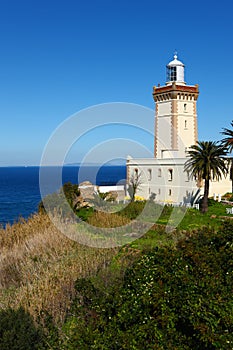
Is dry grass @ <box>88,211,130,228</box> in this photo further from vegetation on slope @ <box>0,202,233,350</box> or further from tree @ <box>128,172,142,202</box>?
tree @ <box>128,172,142,202</box>

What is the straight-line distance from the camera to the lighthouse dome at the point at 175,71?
33688 mm

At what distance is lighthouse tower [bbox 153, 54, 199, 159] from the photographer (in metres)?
32.3

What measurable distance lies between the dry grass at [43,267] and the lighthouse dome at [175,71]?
20.3m

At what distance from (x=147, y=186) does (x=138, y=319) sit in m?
25.4

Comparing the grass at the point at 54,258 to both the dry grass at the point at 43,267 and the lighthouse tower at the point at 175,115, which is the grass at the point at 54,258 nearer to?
the dry grass at the point at 43,267

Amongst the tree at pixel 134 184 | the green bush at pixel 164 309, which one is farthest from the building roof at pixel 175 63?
the green bush at pixel 164 309

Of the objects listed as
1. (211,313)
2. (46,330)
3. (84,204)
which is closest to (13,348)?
(46,330)

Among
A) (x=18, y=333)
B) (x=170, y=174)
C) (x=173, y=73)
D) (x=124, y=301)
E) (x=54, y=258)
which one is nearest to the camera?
(x=18, y=333)

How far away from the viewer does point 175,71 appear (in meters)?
33.8

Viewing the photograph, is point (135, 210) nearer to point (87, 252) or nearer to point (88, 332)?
point (87, 252)

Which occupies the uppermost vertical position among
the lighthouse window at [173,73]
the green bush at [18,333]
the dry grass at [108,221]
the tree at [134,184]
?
the lighthouse window at [173,73]

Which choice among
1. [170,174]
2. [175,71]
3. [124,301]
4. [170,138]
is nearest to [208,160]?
[170,174]

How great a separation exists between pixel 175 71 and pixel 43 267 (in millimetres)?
25575

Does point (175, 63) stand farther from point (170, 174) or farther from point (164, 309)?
point (164, 309)
